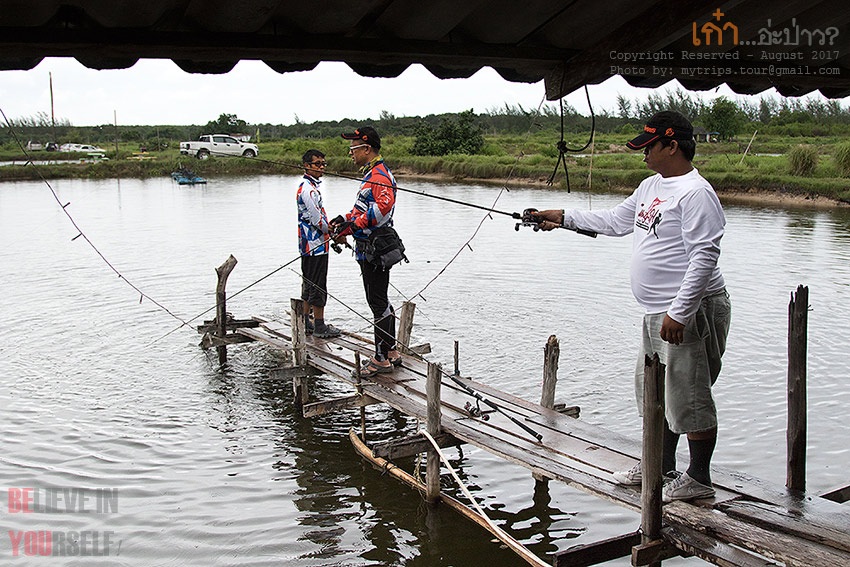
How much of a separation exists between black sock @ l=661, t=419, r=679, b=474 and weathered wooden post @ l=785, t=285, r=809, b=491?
98 cm

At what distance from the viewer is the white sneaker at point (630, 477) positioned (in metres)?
5.07

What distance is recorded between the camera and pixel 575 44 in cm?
438

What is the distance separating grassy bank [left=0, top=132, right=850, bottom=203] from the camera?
27844 mm

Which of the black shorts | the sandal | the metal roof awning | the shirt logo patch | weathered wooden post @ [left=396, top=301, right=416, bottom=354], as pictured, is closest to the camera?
the metal roof awning

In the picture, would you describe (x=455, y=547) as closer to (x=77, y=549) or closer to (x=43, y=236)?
(x=77, y=549)

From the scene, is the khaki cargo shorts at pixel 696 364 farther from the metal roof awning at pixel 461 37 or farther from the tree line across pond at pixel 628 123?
the tree line across pond at pixel 628 123

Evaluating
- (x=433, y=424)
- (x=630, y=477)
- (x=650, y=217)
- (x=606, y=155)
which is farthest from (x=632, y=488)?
(x=606, y=155)

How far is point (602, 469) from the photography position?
5.42 m

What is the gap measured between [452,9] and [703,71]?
5.52 feet

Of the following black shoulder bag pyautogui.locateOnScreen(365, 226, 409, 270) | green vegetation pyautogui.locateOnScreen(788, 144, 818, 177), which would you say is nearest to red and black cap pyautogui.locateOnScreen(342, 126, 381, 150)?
black shoulder bag pyautogui.locateOnScreen(365, 226, 409, 270)

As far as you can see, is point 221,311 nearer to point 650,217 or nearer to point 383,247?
point 383,247

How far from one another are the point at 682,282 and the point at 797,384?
5.10 feet

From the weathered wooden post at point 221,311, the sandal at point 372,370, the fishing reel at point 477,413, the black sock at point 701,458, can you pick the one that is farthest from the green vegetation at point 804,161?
the black sock at point 701,458

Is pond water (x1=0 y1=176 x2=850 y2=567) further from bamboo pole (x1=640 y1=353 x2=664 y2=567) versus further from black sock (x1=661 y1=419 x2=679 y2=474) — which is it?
bamboo pole (x1=640 y1=353 x2=664 y2=567)
